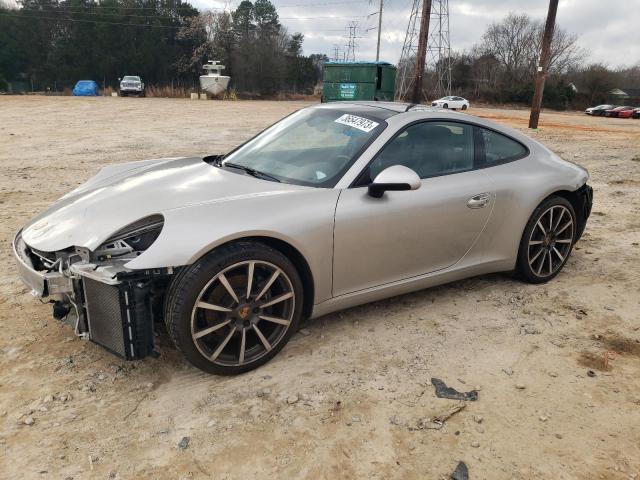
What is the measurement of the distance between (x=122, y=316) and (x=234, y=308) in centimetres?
57

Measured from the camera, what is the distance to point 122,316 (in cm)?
243

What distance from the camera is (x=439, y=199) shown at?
338cm

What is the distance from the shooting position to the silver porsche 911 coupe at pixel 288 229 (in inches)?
100

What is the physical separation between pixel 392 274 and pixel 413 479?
1423mm

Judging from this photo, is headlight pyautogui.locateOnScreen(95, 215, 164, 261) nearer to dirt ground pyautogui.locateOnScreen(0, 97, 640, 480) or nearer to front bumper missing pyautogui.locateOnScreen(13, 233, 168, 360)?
front bumper missing pyautogui.locateOnScreen(13, 233, 168, 360)

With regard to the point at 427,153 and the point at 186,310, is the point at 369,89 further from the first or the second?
the point at 186,310

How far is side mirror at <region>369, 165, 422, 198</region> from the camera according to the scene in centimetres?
299

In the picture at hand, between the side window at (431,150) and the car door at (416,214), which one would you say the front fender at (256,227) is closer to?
the car door at (416,214)

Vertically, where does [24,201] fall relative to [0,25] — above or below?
below

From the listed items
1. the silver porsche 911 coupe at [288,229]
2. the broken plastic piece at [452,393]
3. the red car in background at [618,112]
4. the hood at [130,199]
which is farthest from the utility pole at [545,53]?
the red car in background at [618,112]

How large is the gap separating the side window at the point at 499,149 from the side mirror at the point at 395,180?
3.44ft

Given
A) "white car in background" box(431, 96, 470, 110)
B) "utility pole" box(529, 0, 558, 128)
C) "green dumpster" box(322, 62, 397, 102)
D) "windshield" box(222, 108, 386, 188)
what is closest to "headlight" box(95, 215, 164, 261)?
"windshield" box(222, 108, 386, 188)

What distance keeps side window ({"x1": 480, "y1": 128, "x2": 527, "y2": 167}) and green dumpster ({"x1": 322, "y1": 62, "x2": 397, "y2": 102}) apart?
62.9 feet

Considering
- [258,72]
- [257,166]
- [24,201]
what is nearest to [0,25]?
[258,72]
